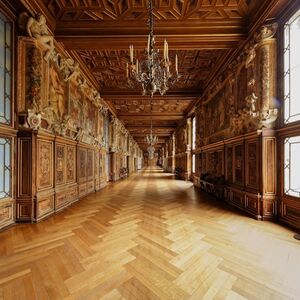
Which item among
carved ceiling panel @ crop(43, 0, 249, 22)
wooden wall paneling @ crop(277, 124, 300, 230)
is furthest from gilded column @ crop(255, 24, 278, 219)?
carved ceiling panel @ crop(43, 0, 249, 22)

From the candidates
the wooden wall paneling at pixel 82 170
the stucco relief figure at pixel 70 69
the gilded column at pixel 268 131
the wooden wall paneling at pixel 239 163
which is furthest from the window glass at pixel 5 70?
the wooden wall paneling at pixel 239 163

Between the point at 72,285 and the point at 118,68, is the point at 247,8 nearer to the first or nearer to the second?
the point at 118,68

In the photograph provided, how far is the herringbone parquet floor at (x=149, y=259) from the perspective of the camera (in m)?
2.00

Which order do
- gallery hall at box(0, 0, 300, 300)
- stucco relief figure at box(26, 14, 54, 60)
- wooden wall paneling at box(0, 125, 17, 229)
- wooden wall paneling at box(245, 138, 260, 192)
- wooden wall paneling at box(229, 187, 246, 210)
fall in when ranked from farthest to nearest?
wooden wall paneling at box(229, 187, 246, 210), wooden wall paneling at box(245, 138, 260, 192), stucco relief figure at box(26, 14, 54, 60), wooden wall paneling at box(0, 125, 17, 229), gallery hall at box(0, 0, 300, 300)

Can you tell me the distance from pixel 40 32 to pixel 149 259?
17.6 feet

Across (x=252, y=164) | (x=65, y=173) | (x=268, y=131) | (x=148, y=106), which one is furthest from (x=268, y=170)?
(x=148, y=106)

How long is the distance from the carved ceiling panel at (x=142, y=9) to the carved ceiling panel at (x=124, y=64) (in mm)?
1407

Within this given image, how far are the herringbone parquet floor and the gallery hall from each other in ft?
0.06

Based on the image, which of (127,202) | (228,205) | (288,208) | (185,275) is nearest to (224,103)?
(228,205)

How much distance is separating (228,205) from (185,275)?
4103mm

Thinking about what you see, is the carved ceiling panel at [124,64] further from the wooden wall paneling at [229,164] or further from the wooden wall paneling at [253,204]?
the wooden wall paneling at [253,204]

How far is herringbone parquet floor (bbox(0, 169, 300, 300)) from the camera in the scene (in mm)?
2000

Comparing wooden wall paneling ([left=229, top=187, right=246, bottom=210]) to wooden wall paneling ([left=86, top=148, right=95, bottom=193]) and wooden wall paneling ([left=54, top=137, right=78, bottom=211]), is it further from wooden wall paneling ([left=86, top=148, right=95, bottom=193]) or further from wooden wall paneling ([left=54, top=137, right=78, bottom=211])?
wooden wall paneling ([left=86, top=148, right=95, bottom=193])

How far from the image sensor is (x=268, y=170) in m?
4.34
